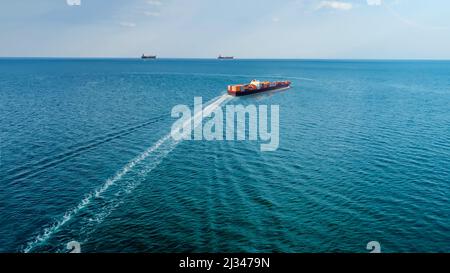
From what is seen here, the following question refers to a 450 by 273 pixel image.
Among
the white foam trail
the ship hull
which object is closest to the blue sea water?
the white foam trail

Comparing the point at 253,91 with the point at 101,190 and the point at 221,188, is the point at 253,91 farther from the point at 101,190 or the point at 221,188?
the point at 101,190

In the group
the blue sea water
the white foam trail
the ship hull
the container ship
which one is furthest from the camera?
the container ship

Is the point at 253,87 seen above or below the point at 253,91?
above

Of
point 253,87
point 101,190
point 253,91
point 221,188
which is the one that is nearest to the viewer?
point 101,190

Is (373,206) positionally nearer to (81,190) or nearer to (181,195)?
(181,195)

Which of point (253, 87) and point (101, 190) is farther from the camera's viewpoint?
point (253, 87)

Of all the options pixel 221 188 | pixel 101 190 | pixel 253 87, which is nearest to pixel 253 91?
pixel 253 87

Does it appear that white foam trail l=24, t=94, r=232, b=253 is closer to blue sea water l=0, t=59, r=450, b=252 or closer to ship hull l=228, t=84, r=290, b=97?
blue sea water l=0, t=59, r=450, b=252
